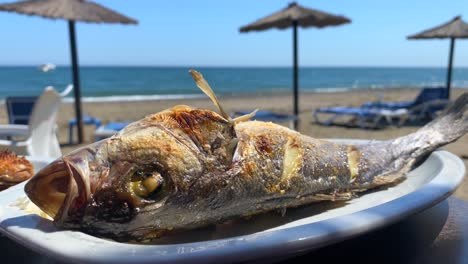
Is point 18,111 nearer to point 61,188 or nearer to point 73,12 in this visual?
point 73,12

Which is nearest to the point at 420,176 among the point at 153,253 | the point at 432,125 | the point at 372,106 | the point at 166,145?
the point at 432,125

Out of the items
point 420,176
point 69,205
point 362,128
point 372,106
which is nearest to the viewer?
point 69,205

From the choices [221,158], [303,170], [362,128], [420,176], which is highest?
[221,158]

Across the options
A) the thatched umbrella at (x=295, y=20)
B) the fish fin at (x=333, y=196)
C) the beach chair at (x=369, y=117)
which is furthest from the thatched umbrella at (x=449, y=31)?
the fish fin at (x=333, y=196)

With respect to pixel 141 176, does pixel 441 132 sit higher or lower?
lower

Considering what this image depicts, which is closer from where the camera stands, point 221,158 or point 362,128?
point 221,158

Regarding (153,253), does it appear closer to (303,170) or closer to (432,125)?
(303,170)

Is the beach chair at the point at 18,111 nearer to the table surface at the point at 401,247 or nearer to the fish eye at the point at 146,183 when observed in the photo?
the table surface at the point at 401,247

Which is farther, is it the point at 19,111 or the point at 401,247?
the point at 19,111

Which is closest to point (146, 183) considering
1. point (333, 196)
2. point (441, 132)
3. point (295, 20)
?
point (333, 196)
